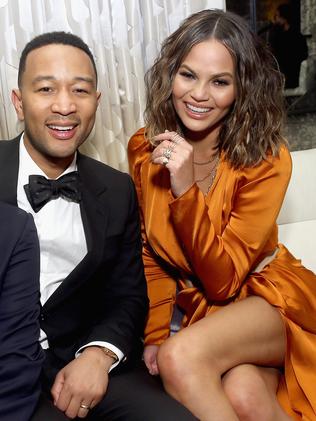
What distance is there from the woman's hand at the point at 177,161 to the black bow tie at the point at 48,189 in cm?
26

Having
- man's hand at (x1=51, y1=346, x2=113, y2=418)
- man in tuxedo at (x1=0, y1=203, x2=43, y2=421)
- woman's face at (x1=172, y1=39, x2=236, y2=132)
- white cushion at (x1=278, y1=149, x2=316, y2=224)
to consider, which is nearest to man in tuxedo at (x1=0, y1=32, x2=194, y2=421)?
man's hand at (x1=51, y1=346, x2=113, y2=418)

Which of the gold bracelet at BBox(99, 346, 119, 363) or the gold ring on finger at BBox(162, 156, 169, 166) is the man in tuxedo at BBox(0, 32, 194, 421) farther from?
the gold ring on finger at BBox(162, 156, 169, 166)

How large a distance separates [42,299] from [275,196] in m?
0.80

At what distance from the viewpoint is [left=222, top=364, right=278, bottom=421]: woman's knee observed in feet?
5.15

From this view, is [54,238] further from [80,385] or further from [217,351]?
[217,351]

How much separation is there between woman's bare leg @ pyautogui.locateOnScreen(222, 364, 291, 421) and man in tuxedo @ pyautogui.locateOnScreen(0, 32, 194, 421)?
0.60 feet

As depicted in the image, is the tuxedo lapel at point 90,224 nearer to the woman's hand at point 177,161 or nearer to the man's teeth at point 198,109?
the woman's hand at point 177,161

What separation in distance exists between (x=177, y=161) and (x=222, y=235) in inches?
12.4

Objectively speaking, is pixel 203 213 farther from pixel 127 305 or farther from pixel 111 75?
pixel 111 75

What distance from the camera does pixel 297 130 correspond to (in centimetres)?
338

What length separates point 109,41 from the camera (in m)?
2.44

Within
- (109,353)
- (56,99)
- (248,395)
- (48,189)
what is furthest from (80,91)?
(248,395)

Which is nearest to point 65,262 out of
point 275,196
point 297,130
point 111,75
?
point 275,196

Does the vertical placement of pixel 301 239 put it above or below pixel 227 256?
below
